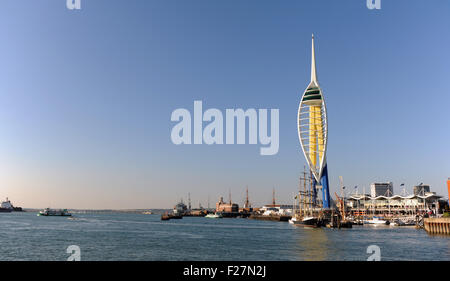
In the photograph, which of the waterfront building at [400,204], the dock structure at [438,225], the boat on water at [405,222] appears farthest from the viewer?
the waterfront building at [400,204]

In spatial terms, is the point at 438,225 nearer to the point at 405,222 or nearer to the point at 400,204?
the point at 405,222

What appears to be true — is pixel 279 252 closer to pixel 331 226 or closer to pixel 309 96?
pixel 331 226

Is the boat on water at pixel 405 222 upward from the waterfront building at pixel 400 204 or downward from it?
downward

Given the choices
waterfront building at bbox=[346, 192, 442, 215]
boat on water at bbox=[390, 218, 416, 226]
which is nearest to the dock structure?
boat on water at bbox=[390, 218, 416, 226]

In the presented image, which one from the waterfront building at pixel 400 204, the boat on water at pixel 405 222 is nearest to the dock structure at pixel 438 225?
the boat on water at pixel 405 222

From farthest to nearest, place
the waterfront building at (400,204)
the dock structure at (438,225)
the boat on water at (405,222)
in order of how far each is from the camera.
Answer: the waterfront building at (400,204), the boat on water at (405,222), the dock structure at (438,225)

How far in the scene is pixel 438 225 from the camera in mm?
72625

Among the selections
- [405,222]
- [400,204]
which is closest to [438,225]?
[405,222]

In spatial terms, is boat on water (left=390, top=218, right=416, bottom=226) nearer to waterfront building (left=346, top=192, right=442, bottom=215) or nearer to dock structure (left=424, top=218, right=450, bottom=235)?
waterfront building (left=346, top=192, right=442, bottom=215)

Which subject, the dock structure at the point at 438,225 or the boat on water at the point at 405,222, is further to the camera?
the boat on water at the point at 405,222

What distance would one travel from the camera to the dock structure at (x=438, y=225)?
69994 mm

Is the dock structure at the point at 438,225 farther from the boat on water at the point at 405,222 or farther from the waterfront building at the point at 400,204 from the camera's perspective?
the waterfront building at the point at 400,204
